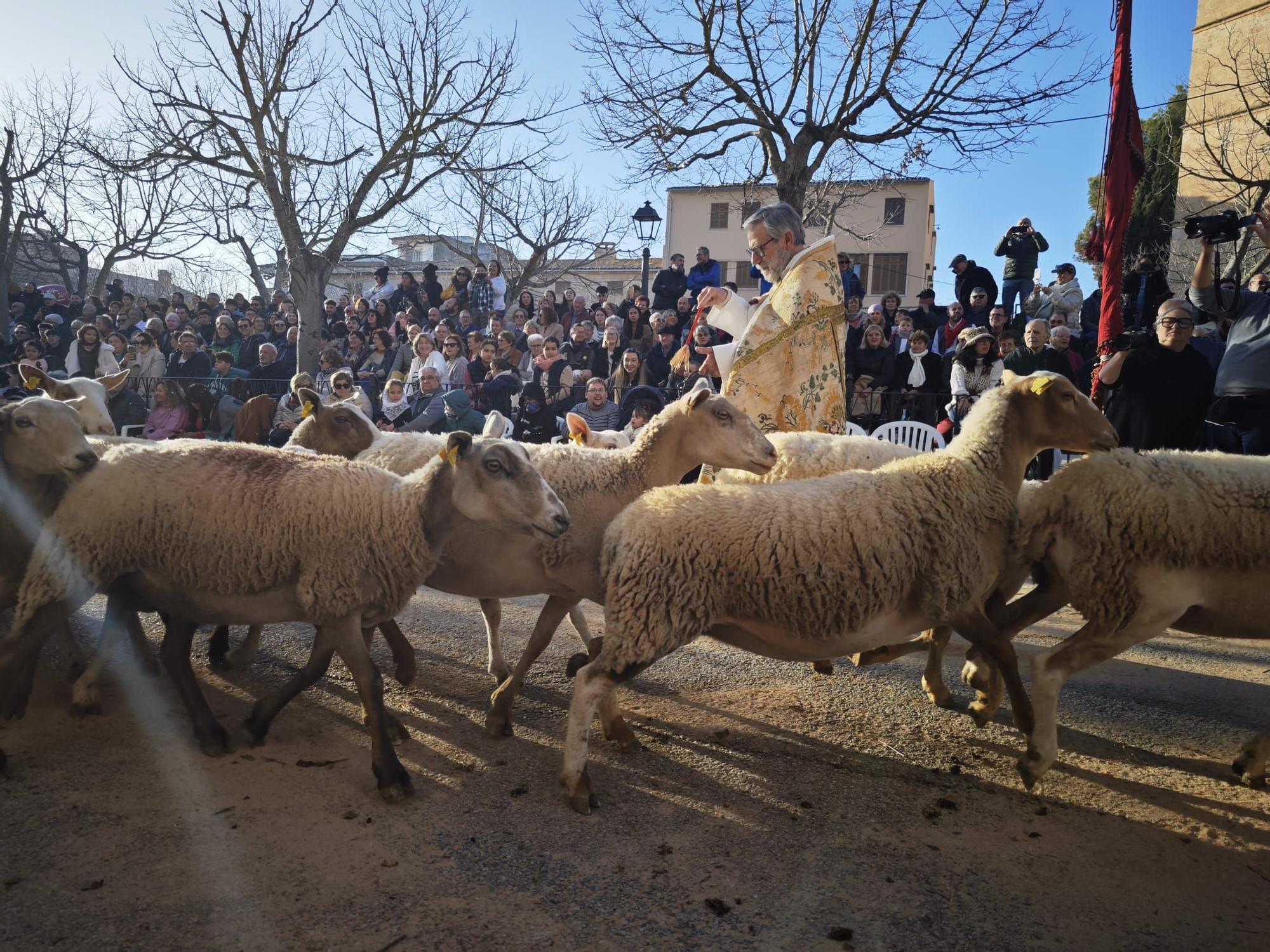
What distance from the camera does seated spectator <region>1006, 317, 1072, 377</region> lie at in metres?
7.59

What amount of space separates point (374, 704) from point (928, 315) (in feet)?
32.5

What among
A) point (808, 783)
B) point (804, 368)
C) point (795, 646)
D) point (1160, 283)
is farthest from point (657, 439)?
point (1160, 283)

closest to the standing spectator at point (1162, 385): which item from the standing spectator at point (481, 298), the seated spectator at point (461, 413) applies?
the seated spectator at point (461, 413)

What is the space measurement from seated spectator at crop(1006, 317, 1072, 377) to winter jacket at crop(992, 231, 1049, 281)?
13.2 ft

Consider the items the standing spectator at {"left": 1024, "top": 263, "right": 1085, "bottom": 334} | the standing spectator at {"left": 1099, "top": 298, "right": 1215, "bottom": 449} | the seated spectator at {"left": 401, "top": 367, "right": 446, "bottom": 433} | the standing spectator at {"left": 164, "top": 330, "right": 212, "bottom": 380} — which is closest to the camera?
the standing spectator at {"left": 1099, "top": 298, "right": 1215, "bottom": 449}

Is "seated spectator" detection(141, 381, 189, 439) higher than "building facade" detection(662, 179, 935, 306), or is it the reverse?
"building facade" detection(662, 179, 935, 306)

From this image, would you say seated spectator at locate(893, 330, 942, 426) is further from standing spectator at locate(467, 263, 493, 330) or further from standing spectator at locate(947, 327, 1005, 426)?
standing spectator at locate(467, 263, 493, 330)

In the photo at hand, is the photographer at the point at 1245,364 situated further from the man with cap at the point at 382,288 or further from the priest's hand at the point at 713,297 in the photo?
the man with cap at the point at 382,288

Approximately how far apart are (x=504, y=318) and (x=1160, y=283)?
10.7 m

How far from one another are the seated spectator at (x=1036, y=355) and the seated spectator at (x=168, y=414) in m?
9.07

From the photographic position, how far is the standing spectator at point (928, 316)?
11156 millimetres

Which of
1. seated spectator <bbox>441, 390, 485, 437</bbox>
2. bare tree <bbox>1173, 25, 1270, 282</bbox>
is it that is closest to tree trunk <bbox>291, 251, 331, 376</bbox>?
seated spectator <bbox>441, 390, 485, 437</bbox>

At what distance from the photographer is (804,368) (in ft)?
16.2

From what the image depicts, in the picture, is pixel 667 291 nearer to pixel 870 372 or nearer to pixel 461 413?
pixel 870 372
